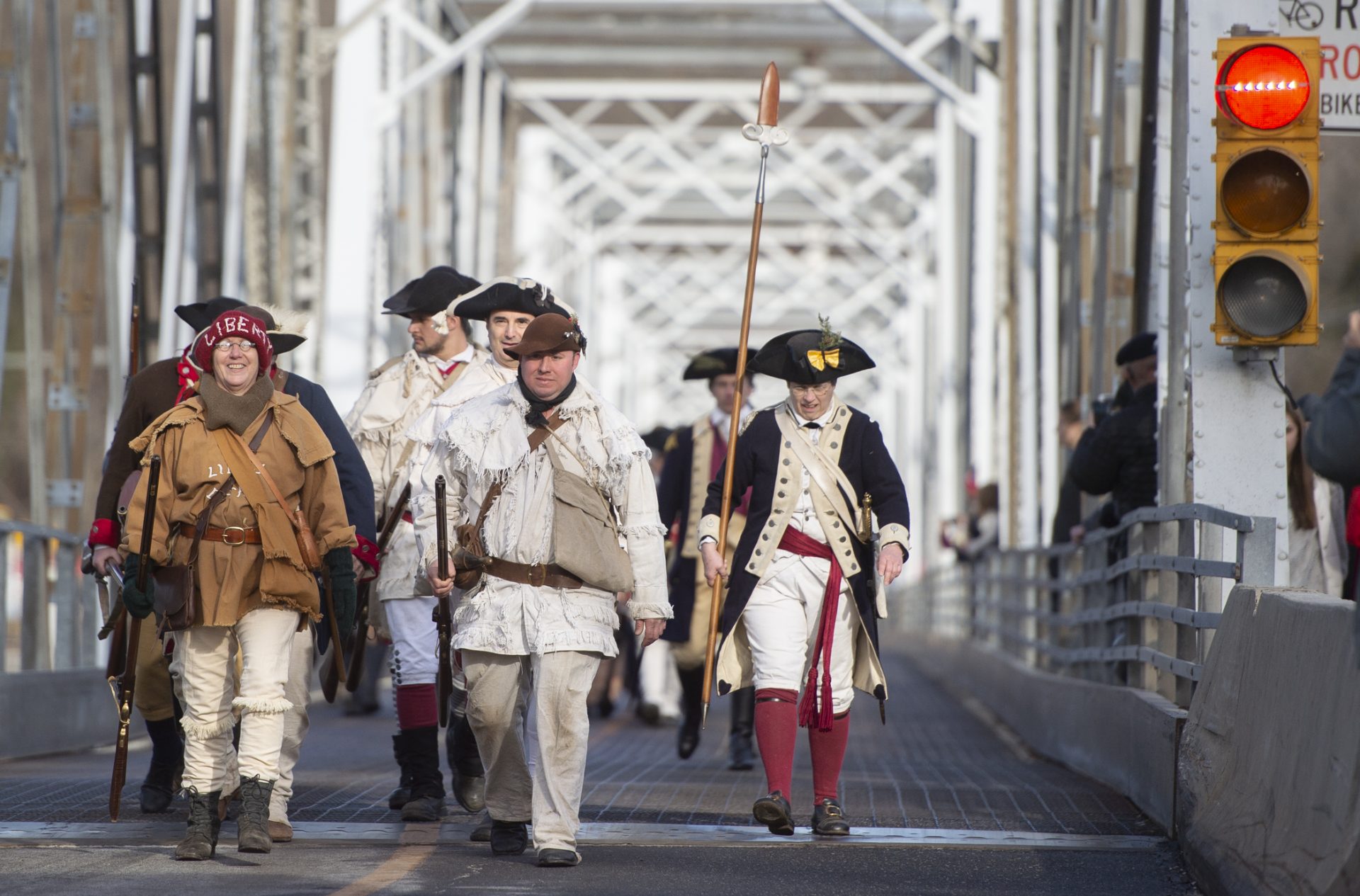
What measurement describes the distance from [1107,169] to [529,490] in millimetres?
8220

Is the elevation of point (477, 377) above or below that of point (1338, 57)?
below

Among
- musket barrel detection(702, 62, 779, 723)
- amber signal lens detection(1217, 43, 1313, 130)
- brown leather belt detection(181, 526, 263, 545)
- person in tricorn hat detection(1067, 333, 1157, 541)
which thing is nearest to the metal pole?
person in tricorn hat detection(1067, 333, 1157, 541)

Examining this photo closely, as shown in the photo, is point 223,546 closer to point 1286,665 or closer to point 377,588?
point 377,588

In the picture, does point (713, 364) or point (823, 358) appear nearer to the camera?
point (823, 358)

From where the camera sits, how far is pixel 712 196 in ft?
135

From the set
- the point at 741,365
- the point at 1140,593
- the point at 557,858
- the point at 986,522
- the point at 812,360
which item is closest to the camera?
the point at 557,858

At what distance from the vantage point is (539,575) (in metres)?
6.75

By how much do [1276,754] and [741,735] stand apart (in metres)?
5.20

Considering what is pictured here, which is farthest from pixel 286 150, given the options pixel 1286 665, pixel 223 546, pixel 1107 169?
pixel 1286 665

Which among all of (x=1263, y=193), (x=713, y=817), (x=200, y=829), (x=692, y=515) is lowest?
(x=713, y=817)

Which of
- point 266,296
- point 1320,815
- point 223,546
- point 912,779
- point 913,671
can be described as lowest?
point 913,671

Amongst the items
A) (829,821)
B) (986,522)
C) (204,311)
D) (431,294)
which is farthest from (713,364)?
(986,522)

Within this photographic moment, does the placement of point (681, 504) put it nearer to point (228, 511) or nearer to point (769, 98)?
point (769, 98)

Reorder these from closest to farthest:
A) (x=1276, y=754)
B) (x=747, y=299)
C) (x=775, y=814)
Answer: (x=1276, y=754)
(x=775, y=814)
(x=747, y=299)
